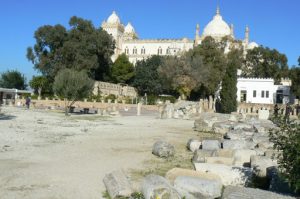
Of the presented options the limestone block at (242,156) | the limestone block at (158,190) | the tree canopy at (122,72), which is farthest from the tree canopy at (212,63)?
the limestone block at (158,190)

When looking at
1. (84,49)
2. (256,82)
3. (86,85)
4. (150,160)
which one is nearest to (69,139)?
(150,160)

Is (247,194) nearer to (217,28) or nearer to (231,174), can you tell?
(231,174)

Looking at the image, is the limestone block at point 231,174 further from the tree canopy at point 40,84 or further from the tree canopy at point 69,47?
the tree canopy at point 40,84

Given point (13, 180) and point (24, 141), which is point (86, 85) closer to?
point (24, 141)

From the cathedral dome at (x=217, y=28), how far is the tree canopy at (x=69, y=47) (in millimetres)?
35726

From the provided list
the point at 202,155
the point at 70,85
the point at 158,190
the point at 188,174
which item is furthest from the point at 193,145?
the point at 70,85

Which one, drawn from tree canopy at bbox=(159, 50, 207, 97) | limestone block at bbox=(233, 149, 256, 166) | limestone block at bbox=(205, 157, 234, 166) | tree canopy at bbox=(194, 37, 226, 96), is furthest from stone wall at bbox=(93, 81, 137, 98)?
limestone block at bbox=(205, 157, 234, 166)

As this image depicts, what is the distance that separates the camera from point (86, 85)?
38875 millimetres

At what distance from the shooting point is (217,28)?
3974 inches

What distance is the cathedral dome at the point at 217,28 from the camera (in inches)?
3922

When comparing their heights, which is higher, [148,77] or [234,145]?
[148,77]

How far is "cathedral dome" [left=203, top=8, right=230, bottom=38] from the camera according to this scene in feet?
327

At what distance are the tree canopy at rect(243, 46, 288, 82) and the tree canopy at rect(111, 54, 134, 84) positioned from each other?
2439cm

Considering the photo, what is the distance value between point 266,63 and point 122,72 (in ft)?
97.4
